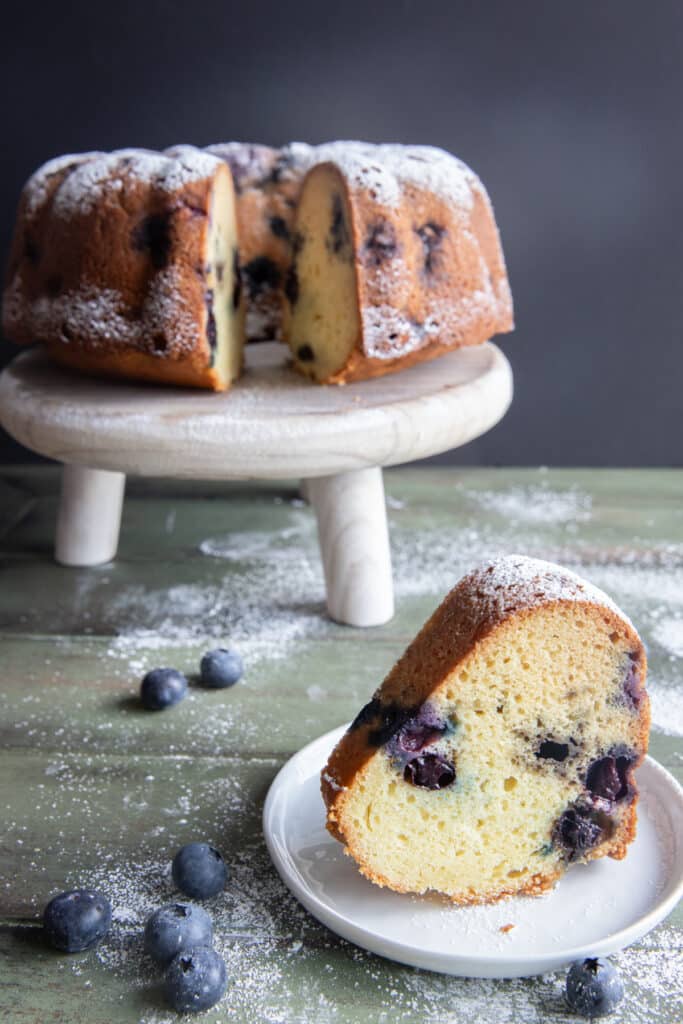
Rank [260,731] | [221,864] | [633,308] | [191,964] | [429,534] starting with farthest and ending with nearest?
[633,308] < [429,534] < [260,731] < [221,864] < [191,964]

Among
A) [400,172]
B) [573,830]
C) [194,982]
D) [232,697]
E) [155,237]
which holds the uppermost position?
[400,172]

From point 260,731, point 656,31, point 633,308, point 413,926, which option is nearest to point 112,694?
point 260,731

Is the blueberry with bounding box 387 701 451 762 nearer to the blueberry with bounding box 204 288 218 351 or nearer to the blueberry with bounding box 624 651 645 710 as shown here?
the blueberry with bounding box 624 651 645 710

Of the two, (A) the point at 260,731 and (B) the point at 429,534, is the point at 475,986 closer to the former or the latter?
(A) the point at 260,731

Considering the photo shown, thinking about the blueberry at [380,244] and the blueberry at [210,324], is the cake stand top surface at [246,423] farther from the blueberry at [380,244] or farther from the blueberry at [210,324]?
the blueberry at [380,244]

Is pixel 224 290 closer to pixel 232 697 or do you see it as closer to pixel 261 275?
pixel 261 275

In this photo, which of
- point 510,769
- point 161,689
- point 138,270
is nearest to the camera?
point 510,769

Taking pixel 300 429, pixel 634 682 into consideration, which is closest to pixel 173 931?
pixel 634 682
